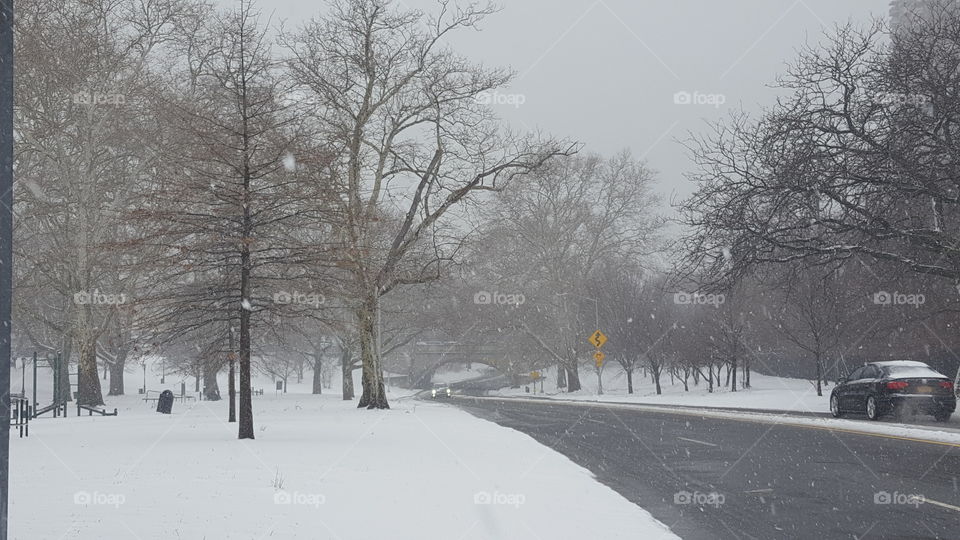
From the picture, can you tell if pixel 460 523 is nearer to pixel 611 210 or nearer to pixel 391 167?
pixel 391 167

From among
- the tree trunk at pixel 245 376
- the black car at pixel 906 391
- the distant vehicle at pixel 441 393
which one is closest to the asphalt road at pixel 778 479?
the black car at pixel 906 391

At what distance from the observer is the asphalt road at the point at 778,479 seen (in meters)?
8.91

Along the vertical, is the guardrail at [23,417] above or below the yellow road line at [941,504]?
above

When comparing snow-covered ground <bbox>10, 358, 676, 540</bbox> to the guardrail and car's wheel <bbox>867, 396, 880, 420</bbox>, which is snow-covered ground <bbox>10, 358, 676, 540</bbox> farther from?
car's wheel <bbox>867, 396, 880, 420</bbox>

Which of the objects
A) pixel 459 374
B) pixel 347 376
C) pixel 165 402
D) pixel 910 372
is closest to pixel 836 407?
pixel 910 372

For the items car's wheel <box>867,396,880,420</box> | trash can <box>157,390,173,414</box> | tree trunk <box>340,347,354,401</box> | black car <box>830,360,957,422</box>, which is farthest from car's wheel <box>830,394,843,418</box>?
tree trunk <box>340,347,354,401</box>

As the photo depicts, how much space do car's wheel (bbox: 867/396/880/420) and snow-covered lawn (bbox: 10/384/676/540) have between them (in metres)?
10.0

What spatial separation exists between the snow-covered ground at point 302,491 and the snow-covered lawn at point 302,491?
0.02 m

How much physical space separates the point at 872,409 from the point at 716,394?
2300cm

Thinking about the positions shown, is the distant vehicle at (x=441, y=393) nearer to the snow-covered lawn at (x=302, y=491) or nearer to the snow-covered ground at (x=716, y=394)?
the snow-covered ground at (x=716, y=394)

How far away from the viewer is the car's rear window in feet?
70.1

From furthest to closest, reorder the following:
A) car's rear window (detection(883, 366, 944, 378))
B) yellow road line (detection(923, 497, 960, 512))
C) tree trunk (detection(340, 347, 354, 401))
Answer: tree trunk (detection(340, 347, 354, 401)) < car's rear window (detection(883, 366, 944, 378)) < yellow road line (detection(923, 497, 960, 512))

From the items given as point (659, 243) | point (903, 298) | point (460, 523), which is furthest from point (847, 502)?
point (659, 243)

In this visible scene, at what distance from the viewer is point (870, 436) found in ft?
57.5
